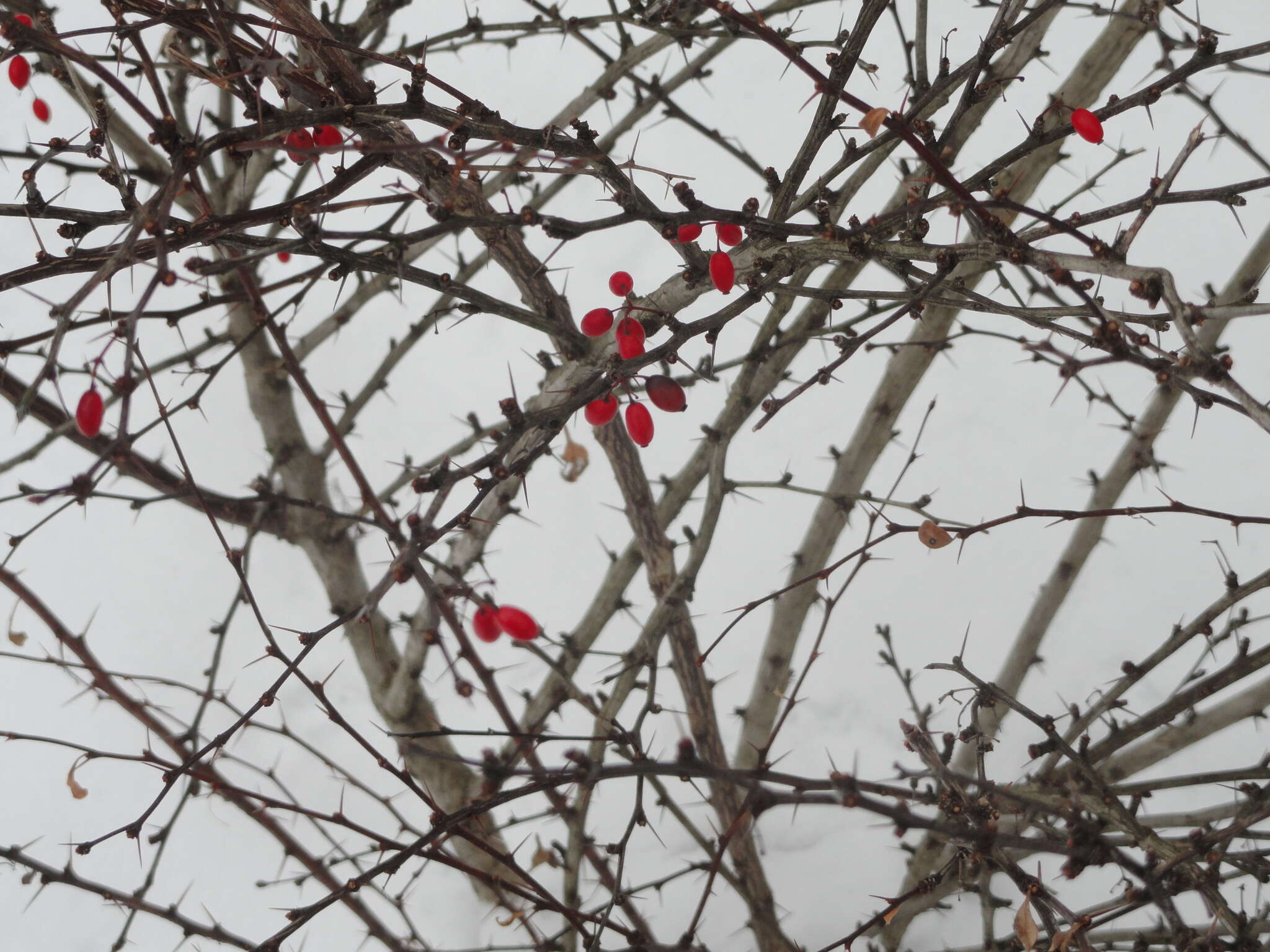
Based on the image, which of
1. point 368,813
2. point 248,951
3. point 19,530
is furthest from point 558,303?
point 19,530

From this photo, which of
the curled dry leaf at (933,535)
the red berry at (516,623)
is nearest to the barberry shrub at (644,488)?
the red berry at (516,623)

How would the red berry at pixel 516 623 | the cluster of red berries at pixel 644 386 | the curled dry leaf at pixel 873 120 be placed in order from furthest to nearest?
1. the cluster of red berries at pixel 644 386
2. the red berry at pixel 516 623
3. the curled dry leaf at pixel 873 120

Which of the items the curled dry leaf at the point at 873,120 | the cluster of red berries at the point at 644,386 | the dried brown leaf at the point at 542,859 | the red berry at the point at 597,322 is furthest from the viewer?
the dried brown leaf at the point at 542,859

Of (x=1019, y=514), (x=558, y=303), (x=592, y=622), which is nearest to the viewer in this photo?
(x=1019, y=514)

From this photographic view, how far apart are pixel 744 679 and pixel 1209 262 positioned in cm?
209

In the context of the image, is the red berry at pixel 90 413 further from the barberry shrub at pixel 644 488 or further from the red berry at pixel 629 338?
the red berry at pixel 629 338

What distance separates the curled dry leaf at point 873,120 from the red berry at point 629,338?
0.35 metres

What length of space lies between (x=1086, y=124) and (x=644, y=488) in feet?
3.33

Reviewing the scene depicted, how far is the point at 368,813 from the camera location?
311 centimetres

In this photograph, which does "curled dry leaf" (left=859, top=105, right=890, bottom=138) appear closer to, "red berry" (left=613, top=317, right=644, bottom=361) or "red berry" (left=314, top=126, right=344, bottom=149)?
"red berry" (left=613, top=317, right=644, bottom=361)

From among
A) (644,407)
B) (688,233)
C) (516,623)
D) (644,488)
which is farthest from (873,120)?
(644,488)

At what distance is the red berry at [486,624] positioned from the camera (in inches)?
41.1

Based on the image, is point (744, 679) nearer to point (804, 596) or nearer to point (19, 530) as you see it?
point (804, 596)

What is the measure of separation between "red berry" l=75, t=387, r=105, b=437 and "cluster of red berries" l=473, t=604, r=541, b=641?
435 millimetres
